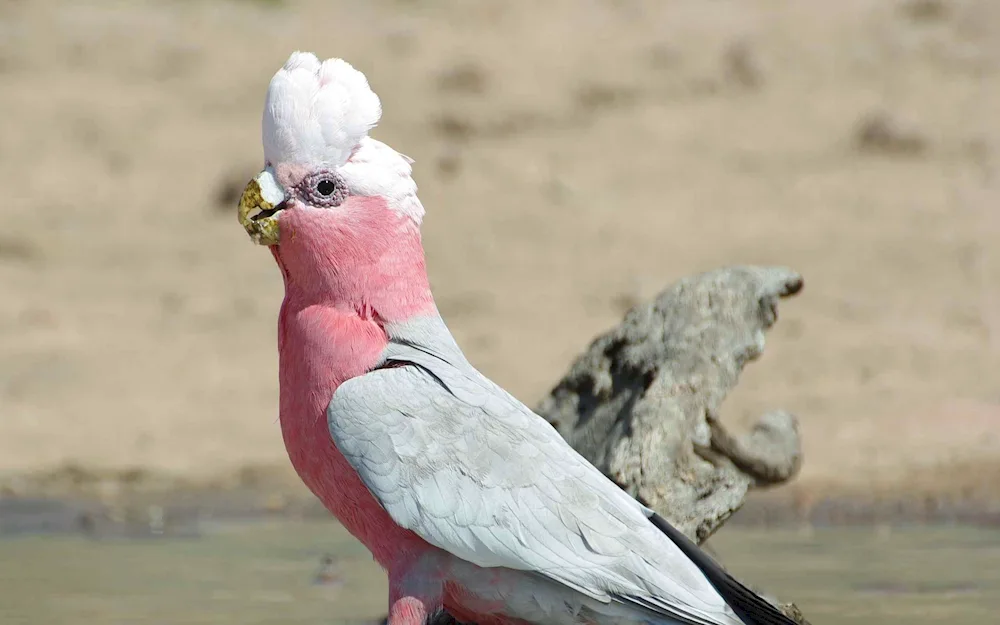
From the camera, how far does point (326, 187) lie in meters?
4.24

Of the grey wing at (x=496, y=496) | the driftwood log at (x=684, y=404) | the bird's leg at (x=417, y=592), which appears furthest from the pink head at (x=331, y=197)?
the driftwood log at (x=684, y=404)

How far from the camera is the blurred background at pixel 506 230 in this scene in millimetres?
8656

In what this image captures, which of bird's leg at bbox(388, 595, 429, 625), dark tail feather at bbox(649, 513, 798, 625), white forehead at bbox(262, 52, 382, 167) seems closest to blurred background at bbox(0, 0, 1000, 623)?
dark tail feather at bbox(649, 513, 798, 625)

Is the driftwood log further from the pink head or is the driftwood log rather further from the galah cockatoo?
the pink head

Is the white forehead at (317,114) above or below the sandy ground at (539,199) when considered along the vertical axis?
below

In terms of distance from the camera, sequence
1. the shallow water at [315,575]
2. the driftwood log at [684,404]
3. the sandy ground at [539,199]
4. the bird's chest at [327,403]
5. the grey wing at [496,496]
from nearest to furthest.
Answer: the grey wing at [496,496]
the bird's chest at [327,403]
the driftwood log at [684,404]
the shallow water at [315,575]
the sandy ground at [539,199]

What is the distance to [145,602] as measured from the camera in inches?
263

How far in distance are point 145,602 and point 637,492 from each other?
7.67ft

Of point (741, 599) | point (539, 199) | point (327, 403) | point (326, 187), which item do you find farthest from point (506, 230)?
point (741, 599)

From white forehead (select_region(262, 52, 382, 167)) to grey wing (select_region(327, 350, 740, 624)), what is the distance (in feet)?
1.92

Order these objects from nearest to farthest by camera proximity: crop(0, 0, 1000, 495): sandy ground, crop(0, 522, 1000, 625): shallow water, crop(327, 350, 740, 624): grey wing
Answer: crop(327, 350, 740, 624): grey wing
crop(0, 522, 1000, 625): shallow water
crop(0, 0, 1000, 495): sandy ground

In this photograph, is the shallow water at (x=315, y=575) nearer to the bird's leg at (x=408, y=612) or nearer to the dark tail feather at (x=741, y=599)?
the dark tail feather at (x=741, y=599)

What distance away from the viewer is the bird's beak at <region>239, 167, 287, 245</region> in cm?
424

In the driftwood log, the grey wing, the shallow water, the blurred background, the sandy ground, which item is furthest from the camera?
the sandy ground
